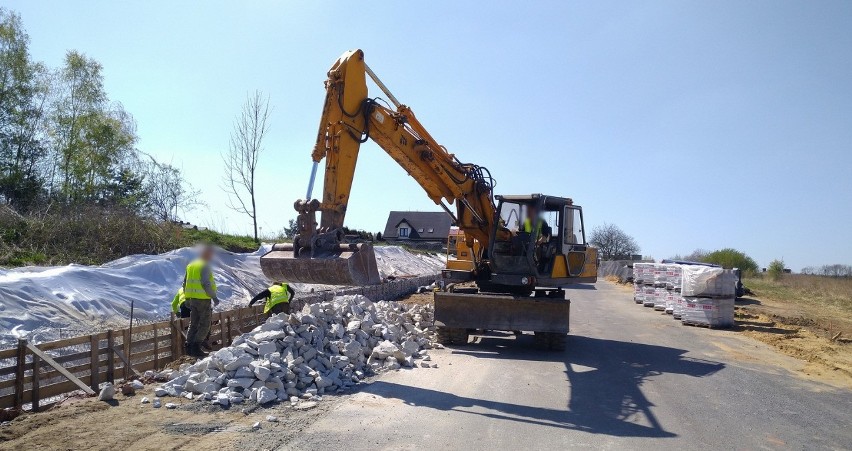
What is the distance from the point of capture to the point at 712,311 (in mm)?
17094

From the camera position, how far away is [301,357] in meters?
8.40

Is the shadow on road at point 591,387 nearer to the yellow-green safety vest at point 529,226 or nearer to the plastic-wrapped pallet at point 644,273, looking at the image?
the yellow-green safety vest at point 529,226

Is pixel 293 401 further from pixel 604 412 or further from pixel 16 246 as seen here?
pixel 16 246

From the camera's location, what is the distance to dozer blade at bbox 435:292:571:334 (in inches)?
456

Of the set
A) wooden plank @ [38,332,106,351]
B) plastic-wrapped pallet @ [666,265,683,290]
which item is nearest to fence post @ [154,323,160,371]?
wooden plank @ [38,332,106,351]

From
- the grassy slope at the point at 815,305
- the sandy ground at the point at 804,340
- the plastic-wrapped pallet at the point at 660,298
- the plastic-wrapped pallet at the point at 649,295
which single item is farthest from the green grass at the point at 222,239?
the grassy slope at the point at 815,305

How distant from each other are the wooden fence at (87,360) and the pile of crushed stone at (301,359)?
0.60m

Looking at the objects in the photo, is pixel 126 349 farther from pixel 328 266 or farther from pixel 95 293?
pixel 95 293

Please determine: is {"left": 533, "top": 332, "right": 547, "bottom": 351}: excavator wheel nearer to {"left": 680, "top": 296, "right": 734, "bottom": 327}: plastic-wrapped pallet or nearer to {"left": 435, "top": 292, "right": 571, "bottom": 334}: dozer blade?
{"left": 435, "top": 292, "right": 571, "bottom": 334}: dozer blade

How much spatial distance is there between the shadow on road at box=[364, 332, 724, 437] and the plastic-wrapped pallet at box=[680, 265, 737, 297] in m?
4.83

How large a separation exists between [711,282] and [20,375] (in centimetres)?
1632

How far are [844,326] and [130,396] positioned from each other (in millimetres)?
21181

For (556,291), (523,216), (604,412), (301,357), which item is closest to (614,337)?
(556,291)

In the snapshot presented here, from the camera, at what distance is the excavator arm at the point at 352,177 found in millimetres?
8250
